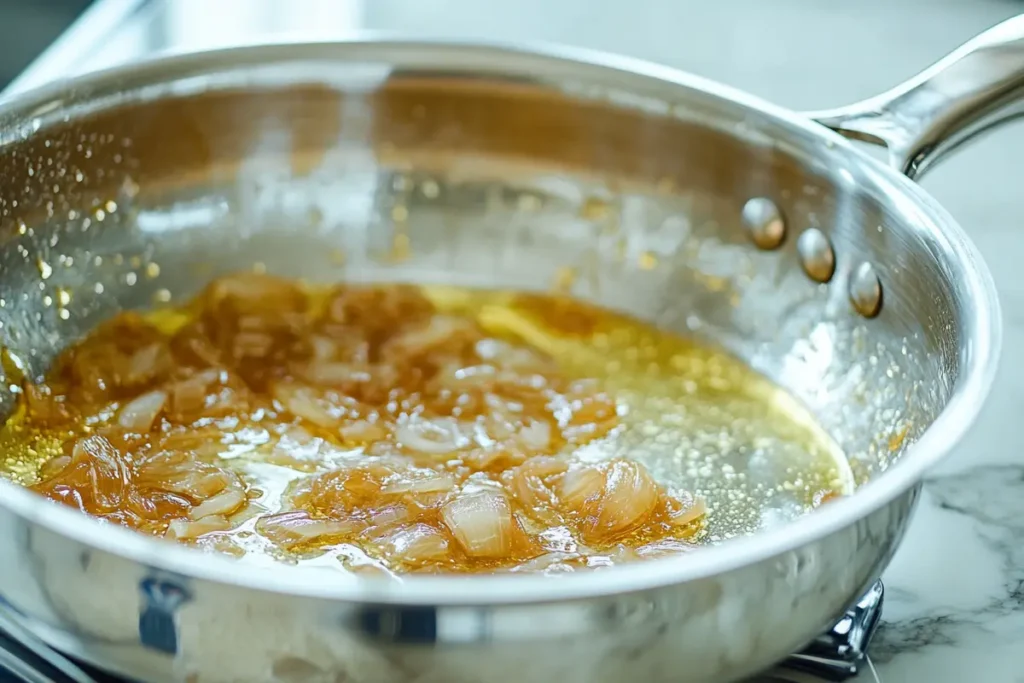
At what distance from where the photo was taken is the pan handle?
80cm

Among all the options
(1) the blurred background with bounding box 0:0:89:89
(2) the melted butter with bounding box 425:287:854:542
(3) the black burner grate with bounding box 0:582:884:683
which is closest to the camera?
(3) the black burner grate with bounding box 0:582:884:683

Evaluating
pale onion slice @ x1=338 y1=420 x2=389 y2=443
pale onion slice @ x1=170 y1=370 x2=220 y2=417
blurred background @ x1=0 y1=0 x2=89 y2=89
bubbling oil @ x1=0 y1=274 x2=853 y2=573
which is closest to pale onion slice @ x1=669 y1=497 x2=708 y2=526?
bubbling oil @ x1=0 y1=274 x2=853 y2=573

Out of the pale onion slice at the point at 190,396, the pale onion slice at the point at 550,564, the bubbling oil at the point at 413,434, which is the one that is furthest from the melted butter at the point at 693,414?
the pale onion slice at the point at 190,396

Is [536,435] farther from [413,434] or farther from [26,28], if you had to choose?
[26,28]

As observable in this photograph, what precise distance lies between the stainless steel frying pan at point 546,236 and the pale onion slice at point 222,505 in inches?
7.7

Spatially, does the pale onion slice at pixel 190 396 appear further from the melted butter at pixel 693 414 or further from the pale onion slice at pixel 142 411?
the melted butter at pixel 693 414

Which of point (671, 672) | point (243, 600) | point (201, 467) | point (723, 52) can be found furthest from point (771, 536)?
point (723, 52)

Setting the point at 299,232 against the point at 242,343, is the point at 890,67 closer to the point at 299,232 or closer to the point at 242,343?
the point at 299,232

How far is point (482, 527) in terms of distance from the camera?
71 cm

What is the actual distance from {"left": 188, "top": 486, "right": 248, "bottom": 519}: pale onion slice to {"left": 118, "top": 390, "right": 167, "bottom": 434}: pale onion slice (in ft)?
0.38

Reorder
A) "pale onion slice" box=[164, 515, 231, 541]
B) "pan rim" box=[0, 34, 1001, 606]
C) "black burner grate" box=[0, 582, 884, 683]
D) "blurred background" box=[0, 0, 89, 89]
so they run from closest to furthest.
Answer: "pan rim" box=[0, 34, 1001, 606] < "black burner grate" box=[0, 582, 884, 683] < "pale onion slice" box=[164, 515, 231, 541] < "blurred background" box=[0, 0, 89, 89]

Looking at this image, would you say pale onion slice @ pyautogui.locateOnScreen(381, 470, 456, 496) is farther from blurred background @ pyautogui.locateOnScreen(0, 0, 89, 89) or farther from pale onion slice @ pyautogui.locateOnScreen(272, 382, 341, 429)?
blurred background @ pyautogui.locateOnScreen(0, 0, 89, 89)

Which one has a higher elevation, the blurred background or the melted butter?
the blurred background

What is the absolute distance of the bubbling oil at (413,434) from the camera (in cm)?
74
